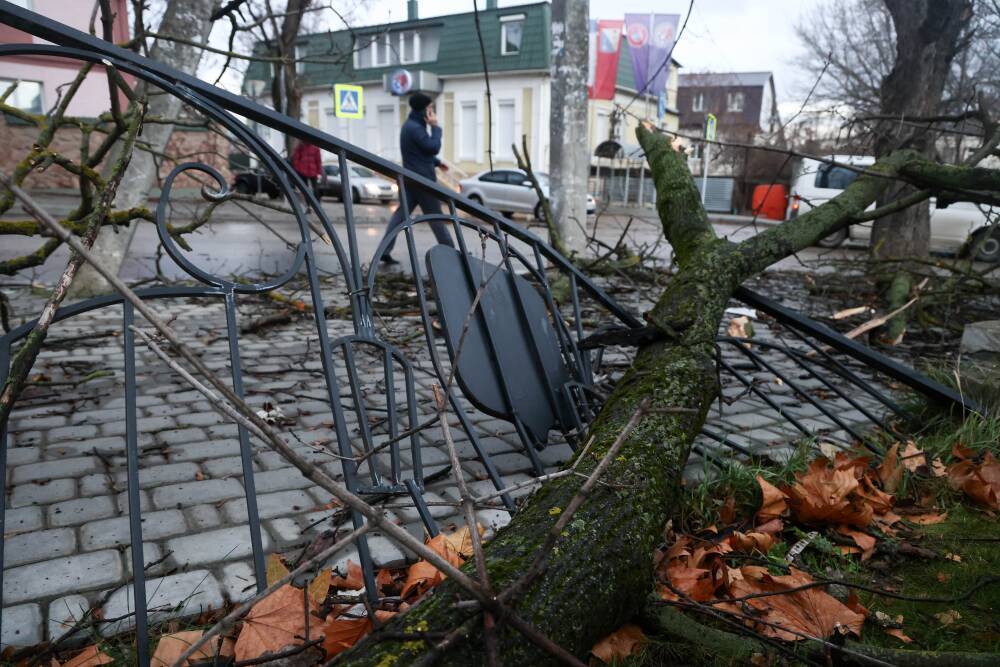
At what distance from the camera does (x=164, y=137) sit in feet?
18.7

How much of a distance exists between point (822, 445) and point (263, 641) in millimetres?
2569

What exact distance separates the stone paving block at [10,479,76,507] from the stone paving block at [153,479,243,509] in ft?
0.96

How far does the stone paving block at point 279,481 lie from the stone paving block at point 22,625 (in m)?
0.89

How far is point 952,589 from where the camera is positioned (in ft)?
7.00

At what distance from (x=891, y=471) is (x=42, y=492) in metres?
3.14

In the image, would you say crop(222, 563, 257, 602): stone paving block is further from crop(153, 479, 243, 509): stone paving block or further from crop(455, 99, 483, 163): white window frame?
crop(455, 99, 483, 163): white window frame

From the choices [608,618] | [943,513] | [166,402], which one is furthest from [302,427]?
[943,513]

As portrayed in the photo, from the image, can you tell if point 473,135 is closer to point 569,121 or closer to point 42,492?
point 569,121

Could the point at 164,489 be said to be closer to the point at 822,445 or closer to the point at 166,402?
the point at 166,402

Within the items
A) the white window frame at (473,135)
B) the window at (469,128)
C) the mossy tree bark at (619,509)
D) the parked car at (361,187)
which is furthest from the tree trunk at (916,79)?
the window at (469,128)

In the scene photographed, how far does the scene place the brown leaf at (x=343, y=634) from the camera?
153cm

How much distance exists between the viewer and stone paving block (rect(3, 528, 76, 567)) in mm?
2092

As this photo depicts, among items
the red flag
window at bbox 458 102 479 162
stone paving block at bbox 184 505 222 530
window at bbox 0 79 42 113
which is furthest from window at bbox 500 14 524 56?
stone paving block at bbox 184 505 222 530

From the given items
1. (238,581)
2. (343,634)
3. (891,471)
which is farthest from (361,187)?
(343,634)
